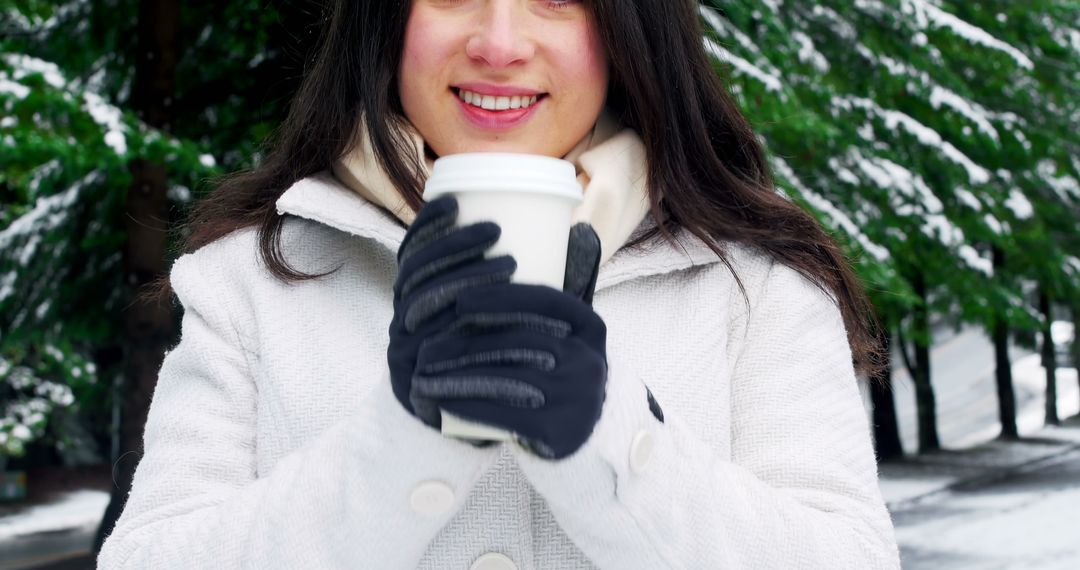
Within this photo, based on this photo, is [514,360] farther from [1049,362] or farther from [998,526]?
[1049,362]

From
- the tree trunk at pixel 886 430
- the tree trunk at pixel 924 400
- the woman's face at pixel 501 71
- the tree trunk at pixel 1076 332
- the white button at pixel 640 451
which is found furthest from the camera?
the tree trunk at pixel 924 400

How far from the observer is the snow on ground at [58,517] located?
42.5ft

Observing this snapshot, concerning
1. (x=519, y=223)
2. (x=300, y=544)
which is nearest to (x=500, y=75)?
(x=519, y=223)

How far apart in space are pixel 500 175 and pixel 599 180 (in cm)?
58

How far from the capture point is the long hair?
5.86ft

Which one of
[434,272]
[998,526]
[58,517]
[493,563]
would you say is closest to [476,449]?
[434,272]

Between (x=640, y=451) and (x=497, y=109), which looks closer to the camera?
(x=640, y=451)

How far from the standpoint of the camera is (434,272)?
1.11 meters

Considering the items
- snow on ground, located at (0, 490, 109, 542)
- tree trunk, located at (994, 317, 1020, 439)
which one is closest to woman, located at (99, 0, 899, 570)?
snow on ground, located at (0, 490, 109, 542)

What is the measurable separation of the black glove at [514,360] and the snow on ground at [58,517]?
41.4 ft

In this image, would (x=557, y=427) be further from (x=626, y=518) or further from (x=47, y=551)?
(x=47, y=551)

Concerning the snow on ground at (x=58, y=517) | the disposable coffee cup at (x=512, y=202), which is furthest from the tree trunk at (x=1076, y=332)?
the disposable coffee cup at (x=512, y=202)

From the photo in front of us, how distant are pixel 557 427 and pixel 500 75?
2.17 ft

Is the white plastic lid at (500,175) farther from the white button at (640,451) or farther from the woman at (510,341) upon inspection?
the white button at (640,451)
